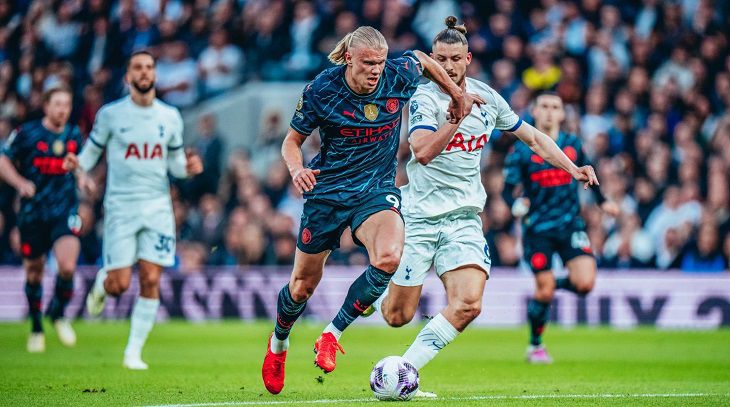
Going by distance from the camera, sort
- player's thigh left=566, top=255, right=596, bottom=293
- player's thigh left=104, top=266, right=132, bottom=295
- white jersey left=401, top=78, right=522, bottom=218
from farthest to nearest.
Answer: player's thigh left=566, top=255, right=596, bottom=293
player's thigh left=104, top=266, right=132, bottom=295
white jersey left=401, top=78, right=522, bottom=218

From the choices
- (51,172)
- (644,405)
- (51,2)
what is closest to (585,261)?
(644,405)

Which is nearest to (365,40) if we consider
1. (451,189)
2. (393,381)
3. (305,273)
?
(451,189)

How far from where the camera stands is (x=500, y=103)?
964cm

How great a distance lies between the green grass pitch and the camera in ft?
29.3

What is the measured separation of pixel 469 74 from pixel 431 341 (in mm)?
12664

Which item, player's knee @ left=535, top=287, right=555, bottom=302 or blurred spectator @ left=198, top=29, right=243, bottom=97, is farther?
blurred spectator @ left=198, top=29, right=243, bottom=97

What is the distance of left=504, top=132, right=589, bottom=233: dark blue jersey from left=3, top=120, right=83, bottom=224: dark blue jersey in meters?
5.25

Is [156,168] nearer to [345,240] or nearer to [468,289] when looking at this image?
[468,289]

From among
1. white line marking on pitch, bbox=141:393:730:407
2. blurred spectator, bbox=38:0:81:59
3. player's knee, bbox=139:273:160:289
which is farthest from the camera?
blurred spectator, bbox=38:0:81:59

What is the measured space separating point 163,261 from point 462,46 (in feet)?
15.0

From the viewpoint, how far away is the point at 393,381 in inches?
332

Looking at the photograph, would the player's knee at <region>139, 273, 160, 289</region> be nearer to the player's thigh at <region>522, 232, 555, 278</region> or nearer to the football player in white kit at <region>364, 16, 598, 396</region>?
the football player in white kit at <region>364, 16, 598, 396</region>

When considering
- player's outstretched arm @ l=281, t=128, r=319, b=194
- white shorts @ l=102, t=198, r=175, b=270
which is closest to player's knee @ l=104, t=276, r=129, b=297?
white shorts @ l=102, t=198, r=175, b=270

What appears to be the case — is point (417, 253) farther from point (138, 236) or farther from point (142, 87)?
point (142, 87)
